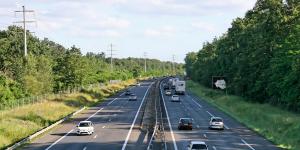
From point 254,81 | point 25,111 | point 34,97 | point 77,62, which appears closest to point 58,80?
point 77,62

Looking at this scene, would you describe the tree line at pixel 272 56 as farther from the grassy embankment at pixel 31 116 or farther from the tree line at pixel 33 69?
the tree line at pixel 33 69

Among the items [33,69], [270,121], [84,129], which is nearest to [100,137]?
[84,129]

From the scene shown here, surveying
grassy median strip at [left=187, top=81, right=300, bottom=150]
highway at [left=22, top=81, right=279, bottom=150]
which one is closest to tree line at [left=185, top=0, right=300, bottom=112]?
grassy median strip at [left=187, top=81, right=300, bottom=150]

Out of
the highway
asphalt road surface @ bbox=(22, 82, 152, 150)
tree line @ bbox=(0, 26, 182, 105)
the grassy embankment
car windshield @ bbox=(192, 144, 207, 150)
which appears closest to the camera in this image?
car windshield @ bbox=(192, 144, 207, 150)

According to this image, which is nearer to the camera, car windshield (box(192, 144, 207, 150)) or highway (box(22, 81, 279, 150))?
car windshield (box(192, 144, 207, 150))

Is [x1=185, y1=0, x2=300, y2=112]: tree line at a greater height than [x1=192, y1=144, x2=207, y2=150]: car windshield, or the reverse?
[x1=185, y1=0, x2=300, y2=112]: tree line

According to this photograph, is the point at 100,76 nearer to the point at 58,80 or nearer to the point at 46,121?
the point at 58,80

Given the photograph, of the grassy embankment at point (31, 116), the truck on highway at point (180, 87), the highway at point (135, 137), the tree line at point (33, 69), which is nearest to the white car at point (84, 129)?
the highway at point (135, 137)

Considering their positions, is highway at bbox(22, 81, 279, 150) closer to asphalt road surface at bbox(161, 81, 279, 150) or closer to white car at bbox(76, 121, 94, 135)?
asphalt road surface at bbox(161, 81, 279, 150)

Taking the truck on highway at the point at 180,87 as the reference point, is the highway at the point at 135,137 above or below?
below

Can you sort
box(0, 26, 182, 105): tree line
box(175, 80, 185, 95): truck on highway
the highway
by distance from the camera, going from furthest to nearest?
box(175, 80, 185, 95): truck on highway → box(0, 26, 182, 105): tree line → the highway

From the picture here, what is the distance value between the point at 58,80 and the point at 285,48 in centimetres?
5157

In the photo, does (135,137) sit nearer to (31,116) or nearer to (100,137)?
(100,137)

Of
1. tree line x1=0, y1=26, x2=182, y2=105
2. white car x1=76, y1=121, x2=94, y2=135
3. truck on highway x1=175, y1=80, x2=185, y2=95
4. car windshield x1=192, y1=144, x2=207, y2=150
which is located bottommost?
white car x1=76, y1=121, x2=94, y2=135
